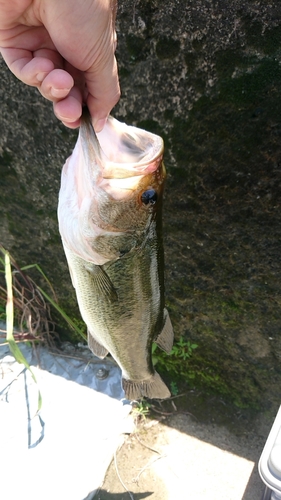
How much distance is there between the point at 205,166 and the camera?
1.93 m

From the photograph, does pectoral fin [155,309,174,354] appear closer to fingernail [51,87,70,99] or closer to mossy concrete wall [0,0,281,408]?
mossy concrete wall [0,0,281,408]

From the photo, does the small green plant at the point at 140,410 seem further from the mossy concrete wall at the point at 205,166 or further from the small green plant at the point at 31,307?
the small green plant at the point at 31,307

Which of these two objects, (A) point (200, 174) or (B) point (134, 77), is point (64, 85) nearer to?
(B) point (134, 77)

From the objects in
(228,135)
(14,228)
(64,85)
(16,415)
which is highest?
(64,85)

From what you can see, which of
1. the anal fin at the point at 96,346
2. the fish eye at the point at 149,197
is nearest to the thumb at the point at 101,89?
the fish eye at the point at 149,197

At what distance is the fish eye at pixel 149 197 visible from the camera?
1365 millimetres

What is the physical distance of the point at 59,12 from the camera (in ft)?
3.55

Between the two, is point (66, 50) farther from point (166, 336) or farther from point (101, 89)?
point (166, 336)

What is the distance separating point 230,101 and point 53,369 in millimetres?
2512

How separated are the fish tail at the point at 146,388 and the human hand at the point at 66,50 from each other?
1389 mm

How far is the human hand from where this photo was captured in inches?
43.3

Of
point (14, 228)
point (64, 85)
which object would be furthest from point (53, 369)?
point (64, 85)

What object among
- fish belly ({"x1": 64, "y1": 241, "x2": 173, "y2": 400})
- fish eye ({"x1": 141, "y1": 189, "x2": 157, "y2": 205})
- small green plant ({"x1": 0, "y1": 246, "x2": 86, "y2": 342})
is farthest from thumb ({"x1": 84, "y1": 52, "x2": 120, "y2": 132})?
small green plant ({"x1": 0, "y1": 246, "x2": 86, "y2": 342})

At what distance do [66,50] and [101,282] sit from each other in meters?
0.87
